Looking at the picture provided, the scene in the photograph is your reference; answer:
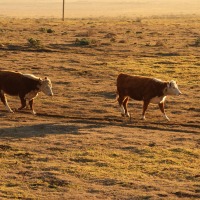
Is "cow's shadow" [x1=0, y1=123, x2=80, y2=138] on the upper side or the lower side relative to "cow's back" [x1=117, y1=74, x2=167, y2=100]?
lower

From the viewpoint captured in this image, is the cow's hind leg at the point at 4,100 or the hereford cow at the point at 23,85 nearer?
the hereford cow at the point at 23,85

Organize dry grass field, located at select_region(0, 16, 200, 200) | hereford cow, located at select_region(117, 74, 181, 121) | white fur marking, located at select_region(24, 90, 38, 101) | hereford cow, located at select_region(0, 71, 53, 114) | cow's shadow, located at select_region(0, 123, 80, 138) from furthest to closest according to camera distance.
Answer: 1. white fur marking, located at select_region(24, 90, 38, 101)
2. hereford cow, located at select_region(0, 71, 53, 114)
3. hereford cow, located at select_region(117, 74, 181, 121)
4. cow's shadow, located at select_region(0, 123, 80, 138)
5. dry grass field, located at select_region(0, 16, 200, 200)

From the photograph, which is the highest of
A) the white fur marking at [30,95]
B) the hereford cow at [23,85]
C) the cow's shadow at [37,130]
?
the hereford cow at [23,85]

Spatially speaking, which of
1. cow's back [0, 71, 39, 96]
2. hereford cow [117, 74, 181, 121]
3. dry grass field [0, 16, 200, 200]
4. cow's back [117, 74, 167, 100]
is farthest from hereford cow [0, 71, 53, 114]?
hereford cow [117, 74, 181, 121]

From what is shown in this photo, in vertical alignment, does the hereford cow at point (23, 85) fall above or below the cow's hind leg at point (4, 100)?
above

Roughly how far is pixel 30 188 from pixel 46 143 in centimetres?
344

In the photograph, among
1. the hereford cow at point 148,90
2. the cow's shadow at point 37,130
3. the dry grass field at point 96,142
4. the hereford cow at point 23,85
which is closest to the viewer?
the dry grass field at point 96,142

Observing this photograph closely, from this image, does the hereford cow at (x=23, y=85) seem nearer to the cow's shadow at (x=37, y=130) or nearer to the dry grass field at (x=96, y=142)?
the dry grass field at (x=96, y=142)

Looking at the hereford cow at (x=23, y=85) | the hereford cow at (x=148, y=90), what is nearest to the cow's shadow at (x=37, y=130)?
the hereford cow at (x=23, y=85)

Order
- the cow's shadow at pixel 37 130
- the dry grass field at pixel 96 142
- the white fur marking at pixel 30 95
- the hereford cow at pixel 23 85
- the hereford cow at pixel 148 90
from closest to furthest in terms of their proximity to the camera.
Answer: the dry grass field at pixel 96 142
the cow's shadow at pixel 37 130
the hereford cow at pixel 148 90
the hereford cow at pixel 23 85
the white fur marking at pixel 30 95

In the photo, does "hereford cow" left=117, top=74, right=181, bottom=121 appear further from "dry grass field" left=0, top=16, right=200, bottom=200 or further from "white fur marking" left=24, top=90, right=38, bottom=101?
"white fur marking" left=24, top=90, right=38, bottom=101

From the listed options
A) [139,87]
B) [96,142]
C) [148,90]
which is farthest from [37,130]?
[148,90]

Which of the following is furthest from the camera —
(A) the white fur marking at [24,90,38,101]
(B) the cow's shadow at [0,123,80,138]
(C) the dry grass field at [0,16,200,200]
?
(A) the white fur marking at [24,90,38,101]

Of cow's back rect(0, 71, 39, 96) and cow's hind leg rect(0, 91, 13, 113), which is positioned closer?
cow's back rect(0, 71, 39, 96)
